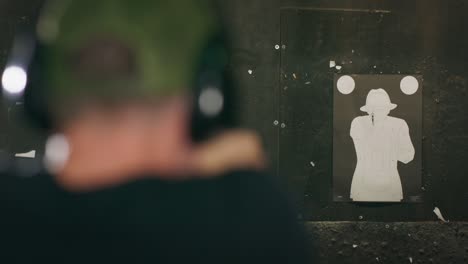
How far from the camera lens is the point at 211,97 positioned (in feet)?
2.68

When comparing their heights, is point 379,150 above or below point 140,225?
below

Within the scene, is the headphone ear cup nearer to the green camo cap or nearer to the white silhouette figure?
the green camo cap

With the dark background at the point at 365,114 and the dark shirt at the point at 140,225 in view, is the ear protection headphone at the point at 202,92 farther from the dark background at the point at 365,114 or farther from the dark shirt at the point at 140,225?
the dark background at the point at 365,114

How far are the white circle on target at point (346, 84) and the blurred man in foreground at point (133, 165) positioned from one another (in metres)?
3.80

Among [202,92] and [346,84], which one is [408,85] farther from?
[202,92]

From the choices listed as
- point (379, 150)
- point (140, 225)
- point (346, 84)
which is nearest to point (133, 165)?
point (140, 225)

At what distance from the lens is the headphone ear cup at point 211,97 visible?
2.62 ft

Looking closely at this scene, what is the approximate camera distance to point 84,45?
761 millimetres

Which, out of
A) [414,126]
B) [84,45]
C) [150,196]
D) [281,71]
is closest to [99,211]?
[150,196]

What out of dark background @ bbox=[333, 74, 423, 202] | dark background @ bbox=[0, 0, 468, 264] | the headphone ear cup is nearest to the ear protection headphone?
the headphone ear cup

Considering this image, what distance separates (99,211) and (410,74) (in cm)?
418

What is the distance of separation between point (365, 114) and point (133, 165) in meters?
3.96

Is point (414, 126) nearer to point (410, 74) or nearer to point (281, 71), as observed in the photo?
point (410, 74)

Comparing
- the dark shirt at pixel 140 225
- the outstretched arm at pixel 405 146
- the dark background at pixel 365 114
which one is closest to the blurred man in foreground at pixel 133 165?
the dark shirt at pixel 140 225
